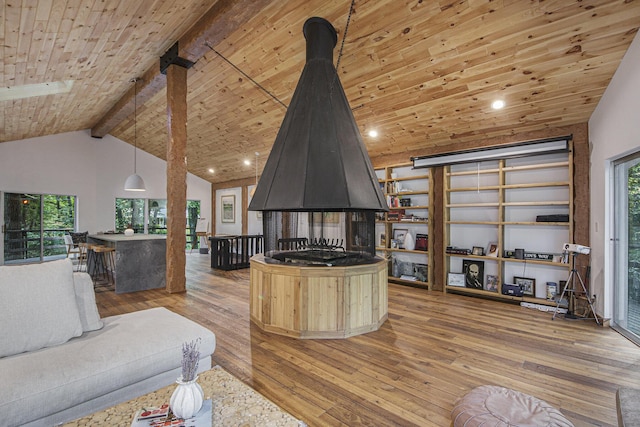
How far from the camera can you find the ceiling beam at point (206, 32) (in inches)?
142

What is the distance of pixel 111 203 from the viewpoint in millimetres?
8844

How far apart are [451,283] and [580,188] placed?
2.32 m

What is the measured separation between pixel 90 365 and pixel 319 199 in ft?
7.20

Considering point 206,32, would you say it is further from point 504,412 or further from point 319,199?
point 504,412

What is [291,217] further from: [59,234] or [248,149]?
[59,234]

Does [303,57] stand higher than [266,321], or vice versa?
[303,57]

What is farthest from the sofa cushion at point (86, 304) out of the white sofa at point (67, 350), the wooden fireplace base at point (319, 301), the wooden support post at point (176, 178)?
the wooden support post at point (176, 178)

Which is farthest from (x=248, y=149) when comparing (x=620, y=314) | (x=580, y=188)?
(x=620, y=314)

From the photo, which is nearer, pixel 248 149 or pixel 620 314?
pixel 620 314

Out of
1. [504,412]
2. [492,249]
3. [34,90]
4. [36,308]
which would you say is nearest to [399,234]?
[492,249]

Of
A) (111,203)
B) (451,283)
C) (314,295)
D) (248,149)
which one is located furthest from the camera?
(111,203)

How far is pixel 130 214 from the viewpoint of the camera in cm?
935

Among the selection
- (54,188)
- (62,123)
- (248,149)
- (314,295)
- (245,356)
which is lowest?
(245,356)

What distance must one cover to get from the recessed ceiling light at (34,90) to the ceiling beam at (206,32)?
1.10m
